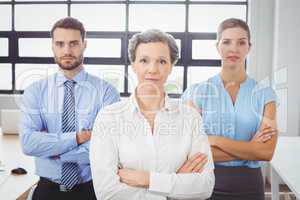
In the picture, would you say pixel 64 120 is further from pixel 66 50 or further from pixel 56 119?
pixel 66 50

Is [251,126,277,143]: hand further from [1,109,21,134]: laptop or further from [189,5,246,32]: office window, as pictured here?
[189,5,246,32]: office window

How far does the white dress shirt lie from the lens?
55.8 inches

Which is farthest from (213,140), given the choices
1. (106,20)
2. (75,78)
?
(106,20)

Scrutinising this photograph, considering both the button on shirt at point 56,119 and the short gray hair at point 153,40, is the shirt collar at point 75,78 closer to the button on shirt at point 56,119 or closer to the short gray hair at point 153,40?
the button on shirt at point 56,119

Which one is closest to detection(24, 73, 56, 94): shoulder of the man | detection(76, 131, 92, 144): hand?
the man

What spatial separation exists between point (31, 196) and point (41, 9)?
3.75m

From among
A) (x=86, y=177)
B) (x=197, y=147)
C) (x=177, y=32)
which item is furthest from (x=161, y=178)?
(x=177, y=32)

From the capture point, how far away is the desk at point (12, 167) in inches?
72.6

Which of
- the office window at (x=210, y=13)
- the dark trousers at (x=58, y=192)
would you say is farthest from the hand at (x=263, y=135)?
the office window at (x=210, y=13)

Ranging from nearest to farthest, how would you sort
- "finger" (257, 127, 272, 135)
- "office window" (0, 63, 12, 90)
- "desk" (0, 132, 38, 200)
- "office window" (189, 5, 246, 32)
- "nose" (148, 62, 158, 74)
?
1. "nose" (148, 62, 158, 74)
2. "finger" (257, 127, 272, 135)
3. "desk" (0, 132, 38, 200)
4. "office window" (189, 5, 246, 32)
5. "office window" (0, 63, 12, 90)

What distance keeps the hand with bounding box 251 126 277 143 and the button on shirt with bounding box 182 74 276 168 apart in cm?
2

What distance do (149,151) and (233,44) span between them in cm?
63

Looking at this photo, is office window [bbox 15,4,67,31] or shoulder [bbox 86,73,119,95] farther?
office window [bbox 15,4,67,31]

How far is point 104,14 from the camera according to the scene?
4.88 m
